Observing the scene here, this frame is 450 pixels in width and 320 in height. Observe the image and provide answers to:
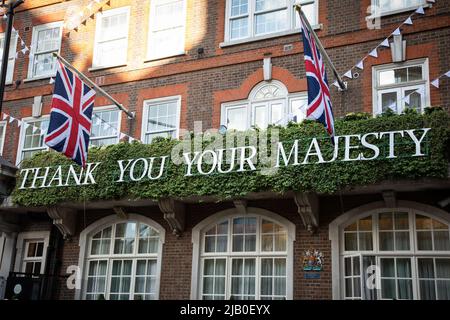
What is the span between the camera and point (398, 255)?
12.3 meters

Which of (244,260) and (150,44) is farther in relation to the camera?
(150,44)

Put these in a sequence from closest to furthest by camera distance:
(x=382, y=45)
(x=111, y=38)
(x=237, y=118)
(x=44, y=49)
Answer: (x=382, y=45), (x=237, y=118), (x=111, y=38), (x=44, y=49)

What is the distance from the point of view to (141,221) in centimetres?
1525

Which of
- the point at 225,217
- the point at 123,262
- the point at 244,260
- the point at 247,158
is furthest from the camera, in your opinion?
the point at 123,262

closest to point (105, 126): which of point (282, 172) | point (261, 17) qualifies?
point (261, 17)

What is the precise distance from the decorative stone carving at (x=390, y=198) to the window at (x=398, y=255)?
0.25 m

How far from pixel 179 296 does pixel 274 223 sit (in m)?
2.99

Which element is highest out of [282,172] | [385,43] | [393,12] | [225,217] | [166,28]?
[166,28]

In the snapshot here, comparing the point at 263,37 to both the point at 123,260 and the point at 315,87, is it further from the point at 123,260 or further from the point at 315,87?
the point at 123,260

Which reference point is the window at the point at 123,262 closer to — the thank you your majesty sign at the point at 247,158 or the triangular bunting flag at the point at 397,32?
the thank you your majesty sign at the point at 247,158

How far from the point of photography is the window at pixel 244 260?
13352 mm

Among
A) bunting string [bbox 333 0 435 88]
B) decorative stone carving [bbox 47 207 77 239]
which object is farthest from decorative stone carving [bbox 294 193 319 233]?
decorative stone carving [bbox 47 207 77 239]

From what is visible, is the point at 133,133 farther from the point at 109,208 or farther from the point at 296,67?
the point at 296,67

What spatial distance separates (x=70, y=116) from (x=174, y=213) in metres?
3.64
